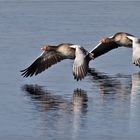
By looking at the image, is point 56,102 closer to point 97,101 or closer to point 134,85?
point 97,101

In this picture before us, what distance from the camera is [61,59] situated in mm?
19547

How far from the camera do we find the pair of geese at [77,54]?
17578 millimetres

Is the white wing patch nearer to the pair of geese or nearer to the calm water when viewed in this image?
the pair of geese

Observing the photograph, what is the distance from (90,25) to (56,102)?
12.3 meters

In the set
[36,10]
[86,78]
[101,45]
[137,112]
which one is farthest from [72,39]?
[137,112]

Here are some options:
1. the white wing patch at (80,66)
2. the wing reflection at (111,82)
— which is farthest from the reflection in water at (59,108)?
the white wing patch at (80,66)

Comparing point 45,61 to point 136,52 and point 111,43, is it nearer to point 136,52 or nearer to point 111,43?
point 136,52

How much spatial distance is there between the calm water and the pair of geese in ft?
0.69

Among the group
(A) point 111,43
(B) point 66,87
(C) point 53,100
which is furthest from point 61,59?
(C) point 53,100

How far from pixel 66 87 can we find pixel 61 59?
2666mm

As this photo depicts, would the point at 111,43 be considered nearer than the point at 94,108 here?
No

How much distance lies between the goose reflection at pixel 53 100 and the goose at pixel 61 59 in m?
0.94

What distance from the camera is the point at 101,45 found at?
21656mm

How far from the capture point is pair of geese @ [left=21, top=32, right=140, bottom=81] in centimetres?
1758
